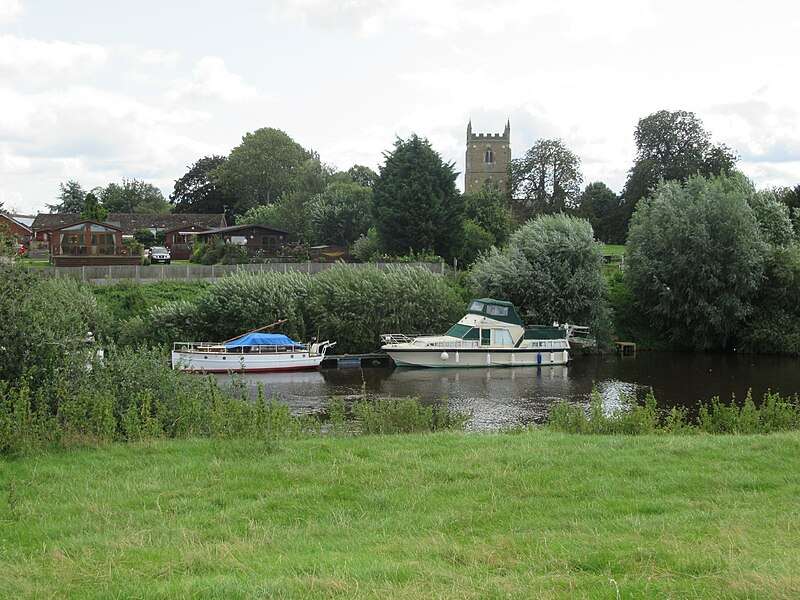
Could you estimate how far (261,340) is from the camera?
1508 inches

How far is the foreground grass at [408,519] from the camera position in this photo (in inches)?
262

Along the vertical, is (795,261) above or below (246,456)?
above

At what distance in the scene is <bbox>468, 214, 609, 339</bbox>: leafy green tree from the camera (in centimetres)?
4516

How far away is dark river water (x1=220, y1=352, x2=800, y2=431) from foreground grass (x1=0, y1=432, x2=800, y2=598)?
12.5m

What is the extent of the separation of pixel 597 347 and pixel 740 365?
7.90 metres

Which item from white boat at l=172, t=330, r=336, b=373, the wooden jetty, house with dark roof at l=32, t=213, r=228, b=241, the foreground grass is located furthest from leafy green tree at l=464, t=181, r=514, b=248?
the foreground grass

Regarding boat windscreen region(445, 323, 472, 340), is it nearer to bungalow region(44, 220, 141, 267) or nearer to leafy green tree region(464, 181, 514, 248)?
bungalow region(44, 220, 141, 267)

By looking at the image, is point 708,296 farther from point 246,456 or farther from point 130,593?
point 130,593

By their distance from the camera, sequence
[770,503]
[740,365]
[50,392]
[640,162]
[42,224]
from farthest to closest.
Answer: [42,224], [640,162], [740,365], [50,392], [770,503]

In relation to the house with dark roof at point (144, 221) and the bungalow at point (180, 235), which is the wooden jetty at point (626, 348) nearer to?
the bungalow at point (180, 235)

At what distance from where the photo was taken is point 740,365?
1601 inches

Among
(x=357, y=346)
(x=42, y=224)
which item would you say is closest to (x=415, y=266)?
(x=357, y=346)

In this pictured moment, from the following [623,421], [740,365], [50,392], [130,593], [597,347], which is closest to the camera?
[130,593]

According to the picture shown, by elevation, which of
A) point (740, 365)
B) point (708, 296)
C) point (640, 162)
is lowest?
point (740, 365)
